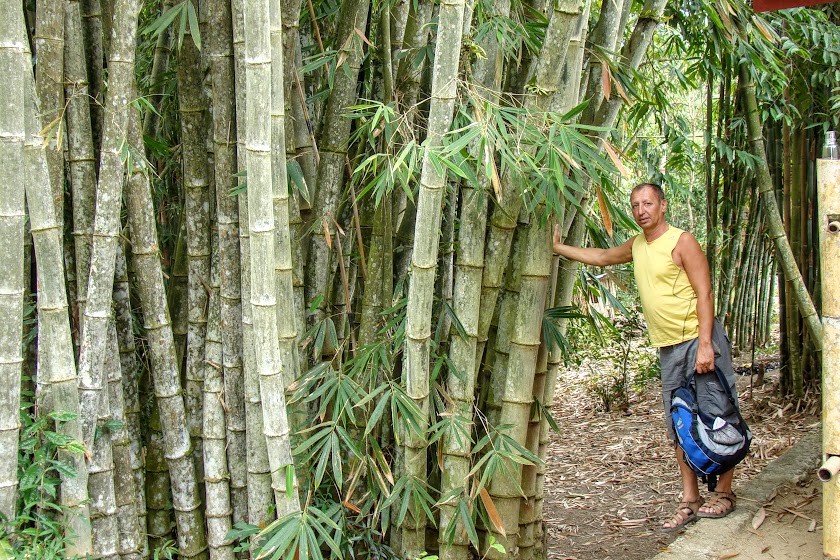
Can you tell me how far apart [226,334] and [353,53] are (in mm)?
930

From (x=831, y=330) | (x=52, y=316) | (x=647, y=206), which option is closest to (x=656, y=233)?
(x=647, y=206)

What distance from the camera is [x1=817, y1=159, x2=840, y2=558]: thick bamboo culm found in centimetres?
204

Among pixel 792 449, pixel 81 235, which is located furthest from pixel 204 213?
pixel 792 449

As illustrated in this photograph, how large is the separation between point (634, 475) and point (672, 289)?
207 centimetres

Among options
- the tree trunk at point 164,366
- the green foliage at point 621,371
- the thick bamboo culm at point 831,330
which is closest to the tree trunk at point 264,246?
the tree trunk at point 164,366

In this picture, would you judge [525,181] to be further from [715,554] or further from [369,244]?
[715,554]

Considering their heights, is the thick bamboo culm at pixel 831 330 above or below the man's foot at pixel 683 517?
above

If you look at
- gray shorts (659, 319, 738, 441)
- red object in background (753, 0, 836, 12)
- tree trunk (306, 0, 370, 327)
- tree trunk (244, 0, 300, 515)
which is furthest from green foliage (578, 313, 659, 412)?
tree trunk (244, 0, 300, 515)

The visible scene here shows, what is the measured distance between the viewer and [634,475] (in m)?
4.39

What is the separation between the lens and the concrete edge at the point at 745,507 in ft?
8.47

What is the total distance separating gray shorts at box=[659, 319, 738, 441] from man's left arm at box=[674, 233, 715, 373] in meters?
0.05

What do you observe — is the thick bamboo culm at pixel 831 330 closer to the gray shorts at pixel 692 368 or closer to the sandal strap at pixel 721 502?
the gray shorts at pixel 692 368

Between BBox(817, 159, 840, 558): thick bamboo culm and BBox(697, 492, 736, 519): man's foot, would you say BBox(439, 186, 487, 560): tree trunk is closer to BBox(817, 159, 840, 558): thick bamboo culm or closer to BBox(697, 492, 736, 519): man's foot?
BBox(817, 159, 840, 558): thick bamboo culm

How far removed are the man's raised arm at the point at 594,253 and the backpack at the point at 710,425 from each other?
0.47 meters
